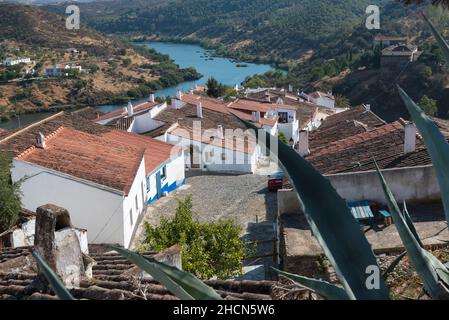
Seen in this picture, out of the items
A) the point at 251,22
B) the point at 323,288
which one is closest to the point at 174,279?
the point at 323,288

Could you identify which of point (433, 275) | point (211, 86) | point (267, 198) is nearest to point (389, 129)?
point (267, 198)

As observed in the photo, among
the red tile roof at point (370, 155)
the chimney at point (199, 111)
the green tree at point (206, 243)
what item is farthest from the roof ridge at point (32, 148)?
the chimney at point (199, 111)

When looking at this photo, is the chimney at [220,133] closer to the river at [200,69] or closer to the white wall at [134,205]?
the white wall at [134,205]

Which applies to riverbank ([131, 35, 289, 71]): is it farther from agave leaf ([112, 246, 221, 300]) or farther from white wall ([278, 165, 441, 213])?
agave leaf ([112, 246, 221, 300])

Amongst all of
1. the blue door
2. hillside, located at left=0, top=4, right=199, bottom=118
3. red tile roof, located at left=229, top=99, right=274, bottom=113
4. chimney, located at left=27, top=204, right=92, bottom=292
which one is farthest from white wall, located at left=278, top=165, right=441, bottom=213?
hillside, located at left=0, top=4, right=199, bottom=118
